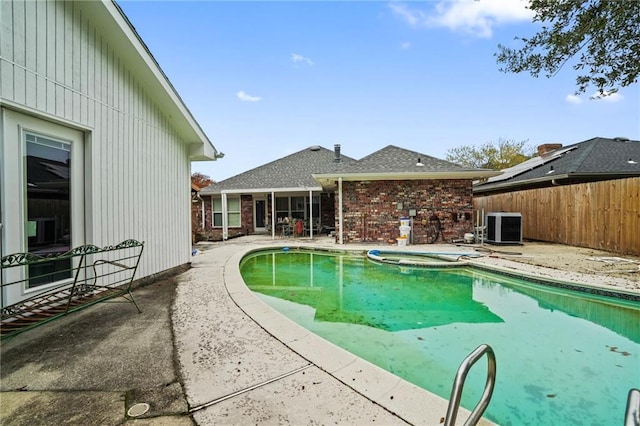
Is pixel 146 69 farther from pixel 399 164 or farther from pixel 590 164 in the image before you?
pixel 590 164

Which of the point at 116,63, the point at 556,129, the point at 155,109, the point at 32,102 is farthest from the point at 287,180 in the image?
the point at 556,129

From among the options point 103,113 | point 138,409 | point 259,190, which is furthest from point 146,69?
point 259,190

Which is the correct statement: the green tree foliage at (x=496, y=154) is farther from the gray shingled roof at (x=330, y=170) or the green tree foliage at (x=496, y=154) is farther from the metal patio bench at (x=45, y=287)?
the metal patio bench at (x=45, y=287)

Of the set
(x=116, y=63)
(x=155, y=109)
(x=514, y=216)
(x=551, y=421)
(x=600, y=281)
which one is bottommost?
(x=551, y=421)

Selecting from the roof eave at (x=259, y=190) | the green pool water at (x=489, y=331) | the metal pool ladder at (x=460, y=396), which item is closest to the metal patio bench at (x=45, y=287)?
the green pool water at (x=489, y=331)

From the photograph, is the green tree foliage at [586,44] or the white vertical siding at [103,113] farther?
the green tree foliage at [586,44]

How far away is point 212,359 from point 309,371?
2.93 ft

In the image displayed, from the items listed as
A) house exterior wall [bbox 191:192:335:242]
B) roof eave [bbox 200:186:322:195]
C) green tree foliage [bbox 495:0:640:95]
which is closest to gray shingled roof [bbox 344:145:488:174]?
roof eave [bbox 200:186:322:195]

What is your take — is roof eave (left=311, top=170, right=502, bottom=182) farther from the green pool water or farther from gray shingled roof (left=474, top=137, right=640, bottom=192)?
the green pool water

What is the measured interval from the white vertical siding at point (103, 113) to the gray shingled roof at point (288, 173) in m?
8.33

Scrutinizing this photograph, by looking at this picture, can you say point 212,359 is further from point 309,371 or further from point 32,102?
point 32,102

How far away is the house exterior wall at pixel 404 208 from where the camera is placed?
1176cm

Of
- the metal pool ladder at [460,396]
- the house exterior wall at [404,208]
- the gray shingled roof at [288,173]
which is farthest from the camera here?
the gray shingled roof at [288,173]

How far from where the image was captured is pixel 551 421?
247 cm
